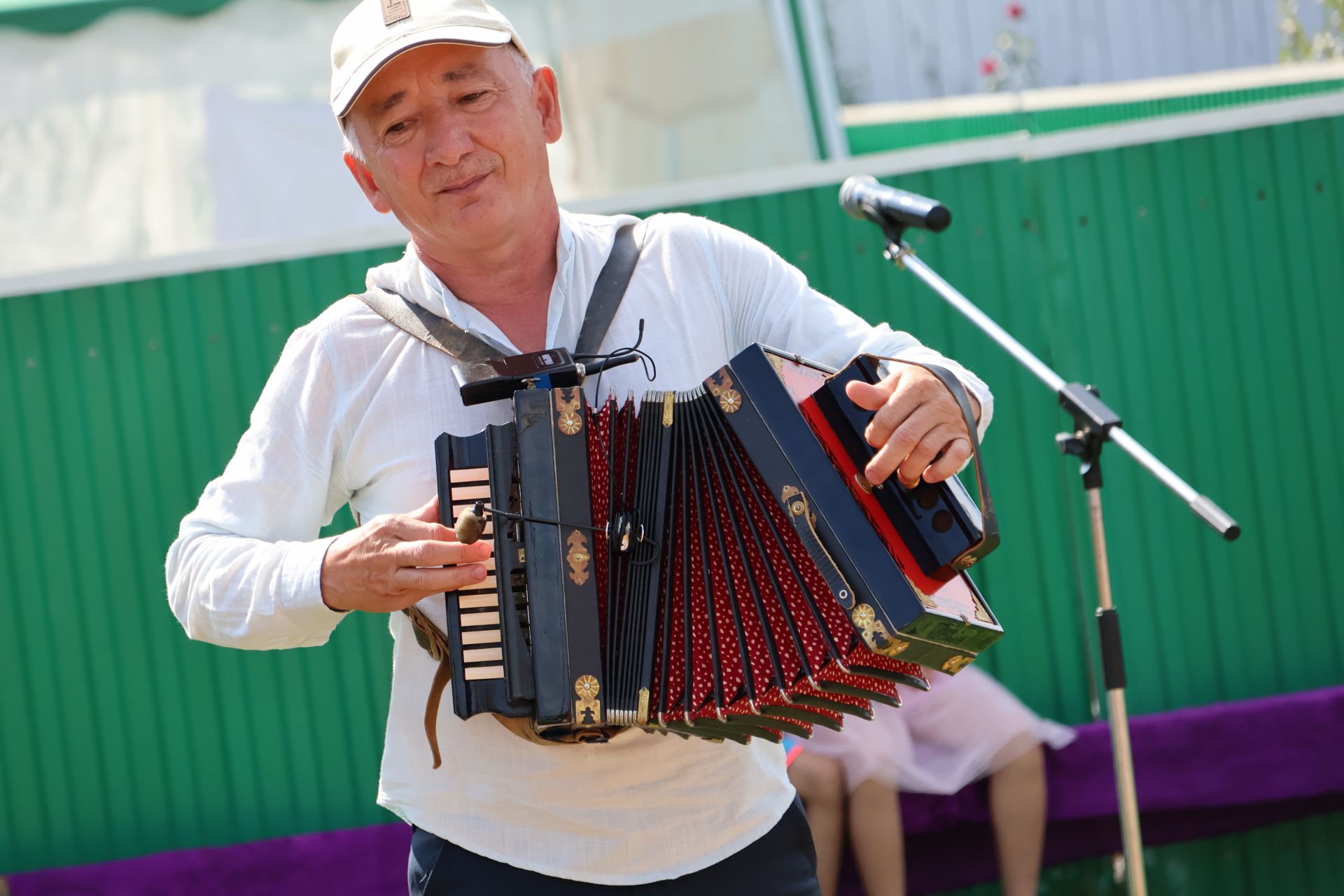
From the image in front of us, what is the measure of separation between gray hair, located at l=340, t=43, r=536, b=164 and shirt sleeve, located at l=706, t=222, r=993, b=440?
0.34 meters

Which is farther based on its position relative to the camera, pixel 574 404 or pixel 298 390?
pixel 298 390

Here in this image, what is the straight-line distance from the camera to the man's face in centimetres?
176

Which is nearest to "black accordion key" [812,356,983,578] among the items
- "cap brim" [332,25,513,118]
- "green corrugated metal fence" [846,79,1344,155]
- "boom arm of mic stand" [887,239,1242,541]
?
"cap brim" [332,25,513,118]

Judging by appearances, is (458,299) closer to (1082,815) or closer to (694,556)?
(694,556)

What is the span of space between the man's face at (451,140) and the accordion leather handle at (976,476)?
1.84ft

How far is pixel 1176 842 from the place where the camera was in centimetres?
381

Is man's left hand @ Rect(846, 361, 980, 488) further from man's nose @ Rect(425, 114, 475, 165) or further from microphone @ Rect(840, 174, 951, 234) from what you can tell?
microphone @ Rect(840, 174, 951, 234)

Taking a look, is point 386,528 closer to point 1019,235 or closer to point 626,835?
point 626,835

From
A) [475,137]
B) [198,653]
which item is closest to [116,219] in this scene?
[198,653]

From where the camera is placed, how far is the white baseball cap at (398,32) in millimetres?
1735

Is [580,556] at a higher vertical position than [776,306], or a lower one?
lower

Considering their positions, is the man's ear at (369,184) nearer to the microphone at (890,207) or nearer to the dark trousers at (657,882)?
the dark trousers at (657,882)

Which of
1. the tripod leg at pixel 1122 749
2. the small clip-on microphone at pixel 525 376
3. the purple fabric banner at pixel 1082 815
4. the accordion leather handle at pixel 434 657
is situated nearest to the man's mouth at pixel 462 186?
the small clip-on microphone at pixel 525 376

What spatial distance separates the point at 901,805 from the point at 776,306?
2102mm
